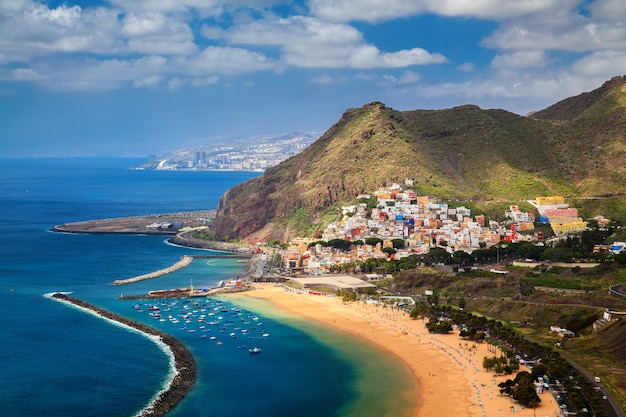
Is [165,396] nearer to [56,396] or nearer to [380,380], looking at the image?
[56,396]

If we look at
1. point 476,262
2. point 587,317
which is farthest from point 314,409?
point 476,262

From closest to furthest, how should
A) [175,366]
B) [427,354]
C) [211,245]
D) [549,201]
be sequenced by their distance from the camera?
[175,366] < [427,354] < [549,201] < [211,245]

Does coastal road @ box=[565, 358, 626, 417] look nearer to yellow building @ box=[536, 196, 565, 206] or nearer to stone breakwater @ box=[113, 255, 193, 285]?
stone breakwater @ box=[113, 255, 193, 285]

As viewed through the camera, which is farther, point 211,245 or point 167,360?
point 211,245

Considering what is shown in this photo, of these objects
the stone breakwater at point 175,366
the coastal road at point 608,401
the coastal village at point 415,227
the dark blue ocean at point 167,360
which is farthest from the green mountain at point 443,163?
the coastal road at point 608,401

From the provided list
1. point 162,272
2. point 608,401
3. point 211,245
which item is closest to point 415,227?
point 211,245

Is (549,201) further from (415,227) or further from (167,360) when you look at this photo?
(167,360)

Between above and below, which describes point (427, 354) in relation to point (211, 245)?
below
